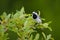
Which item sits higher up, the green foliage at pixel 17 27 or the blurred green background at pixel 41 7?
the blurred green background at pixel 41 7

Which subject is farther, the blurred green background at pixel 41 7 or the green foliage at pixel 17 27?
the blurred green background at pixel 41 7

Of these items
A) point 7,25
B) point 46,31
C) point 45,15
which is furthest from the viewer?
point 45,15

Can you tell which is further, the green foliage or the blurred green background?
the blurred green background

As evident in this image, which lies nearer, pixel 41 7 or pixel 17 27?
pixel 17 27

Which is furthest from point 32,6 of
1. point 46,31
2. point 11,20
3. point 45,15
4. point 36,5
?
point 11,20

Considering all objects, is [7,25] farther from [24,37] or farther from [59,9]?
[59,9]

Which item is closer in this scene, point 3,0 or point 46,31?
point 46,31

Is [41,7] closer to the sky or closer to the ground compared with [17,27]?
closer to the sky

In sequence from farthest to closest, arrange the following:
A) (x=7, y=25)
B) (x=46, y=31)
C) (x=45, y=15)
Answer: (x=45, y=15)
(x=46, y=31)
(x=7, y=25)
